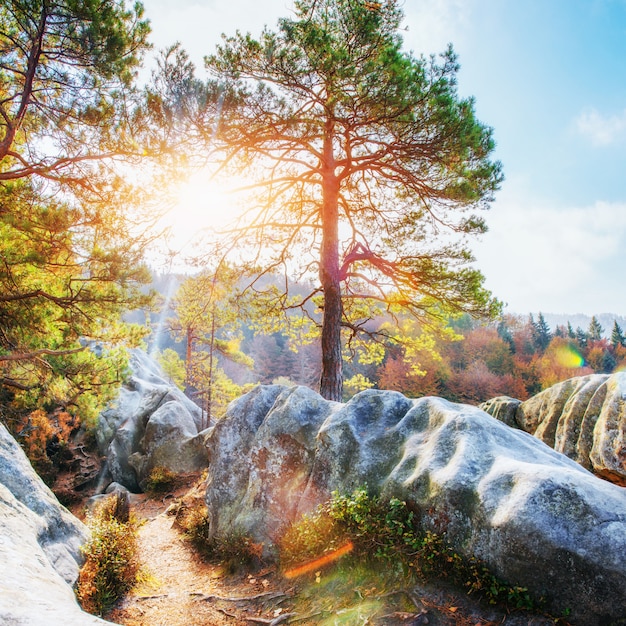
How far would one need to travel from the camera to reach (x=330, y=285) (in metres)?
9.60

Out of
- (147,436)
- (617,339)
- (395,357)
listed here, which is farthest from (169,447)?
(617,339)

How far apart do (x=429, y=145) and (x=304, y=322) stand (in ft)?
19.7

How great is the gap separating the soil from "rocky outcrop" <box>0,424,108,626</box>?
44.0 inches

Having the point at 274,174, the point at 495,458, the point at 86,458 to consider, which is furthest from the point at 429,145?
the point at 86,458

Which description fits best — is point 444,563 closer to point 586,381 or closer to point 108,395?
point 586,381

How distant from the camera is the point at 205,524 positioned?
7.20 m

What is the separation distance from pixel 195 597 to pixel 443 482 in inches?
155

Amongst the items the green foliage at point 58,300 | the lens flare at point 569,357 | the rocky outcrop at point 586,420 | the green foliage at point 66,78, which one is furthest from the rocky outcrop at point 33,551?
the lens flare at point 569,357

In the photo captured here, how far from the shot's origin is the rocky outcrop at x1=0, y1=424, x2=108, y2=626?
6.32 ft

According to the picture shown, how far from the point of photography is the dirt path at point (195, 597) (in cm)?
456

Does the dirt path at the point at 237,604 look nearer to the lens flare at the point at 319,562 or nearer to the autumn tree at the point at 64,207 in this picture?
the lens flare at the point at 319,562

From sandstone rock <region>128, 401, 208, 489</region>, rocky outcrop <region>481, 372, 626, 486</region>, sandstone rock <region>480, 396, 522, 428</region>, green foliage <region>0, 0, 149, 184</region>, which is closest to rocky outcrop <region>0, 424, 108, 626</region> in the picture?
green foliage <region>0, 0, 149, 184</region>

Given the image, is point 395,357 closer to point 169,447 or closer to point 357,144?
point 169,447

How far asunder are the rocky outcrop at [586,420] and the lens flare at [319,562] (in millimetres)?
4694
